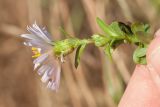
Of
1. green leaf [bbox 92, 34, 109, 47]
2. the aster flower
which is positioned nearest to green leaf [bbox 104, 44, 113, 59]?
green leaf [bbox 92, 34, 109, 47]

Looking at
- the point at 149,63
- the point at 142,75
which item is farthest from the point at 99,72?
the point at 149,63

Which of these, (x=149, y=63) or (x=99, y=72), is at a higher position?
(x=149, y=63)

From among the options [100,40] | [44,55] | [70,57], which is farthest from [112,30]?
[70,57]

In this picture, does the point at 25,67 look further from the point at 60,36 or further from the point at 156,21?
the point at 156,21

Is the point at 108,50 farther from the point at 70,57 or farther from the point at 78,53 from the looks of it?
the point at 70,57

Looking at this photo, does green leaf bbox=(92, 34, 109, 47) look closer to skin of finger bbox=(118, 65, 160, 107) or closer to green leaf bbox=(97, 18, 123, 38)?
green leaf bbox=(97, 18, 123, 38)

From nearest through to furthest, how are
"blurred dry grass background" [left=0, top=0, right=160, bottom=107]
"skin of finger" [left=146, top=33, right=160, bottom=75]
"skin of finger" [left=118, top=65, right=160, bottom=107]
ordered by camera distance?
"skin of finger" [left=146, top=33, right=160, bottom=75], "skin of finger" [left=118, top=65, right=160, bottom=107], "blurred dry grass background" [left=0, top=0, right=160, bottom=107]
